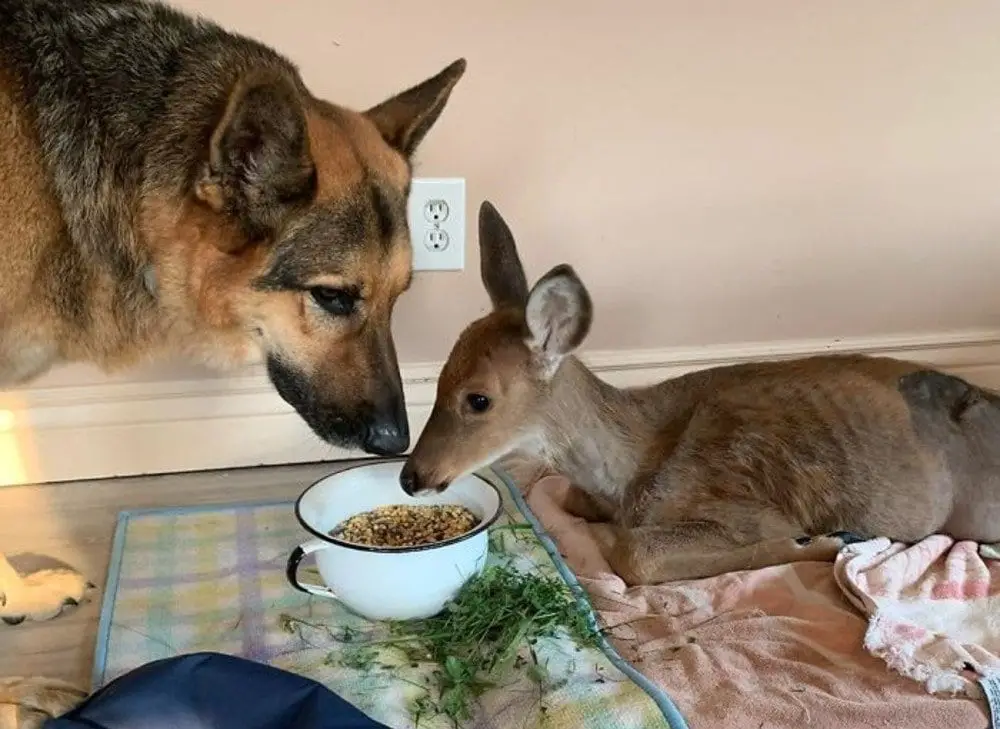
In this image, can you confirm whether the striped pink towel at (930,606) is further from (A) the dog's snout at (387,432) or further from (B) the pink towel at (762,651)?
(A) the dog's snout at (387,432)

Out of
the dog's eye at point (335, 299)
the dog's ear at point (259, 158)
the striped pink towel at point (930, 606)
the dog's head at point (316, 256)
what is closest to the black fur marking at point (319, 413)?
the dog's head at point (316, 256)

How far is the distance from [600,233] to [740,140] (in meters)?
0.41

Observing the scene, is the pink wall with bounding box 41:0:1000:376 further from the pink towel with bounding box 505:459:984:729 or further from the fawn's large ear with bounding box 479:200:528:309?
the pink towel with bounding box 505:459:984:729

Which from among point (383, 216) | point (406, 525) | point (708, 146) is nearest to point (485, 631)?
point (406, 525)

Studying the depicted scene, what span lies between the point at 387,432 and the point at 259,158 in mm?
478

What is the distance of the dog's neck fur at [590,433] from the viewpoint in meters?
2.01

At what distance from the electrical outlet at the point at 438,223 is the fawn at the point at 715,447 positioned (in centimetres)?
35

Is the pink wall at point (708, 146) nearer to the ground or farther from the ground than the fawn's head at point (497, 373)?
farther from the ground

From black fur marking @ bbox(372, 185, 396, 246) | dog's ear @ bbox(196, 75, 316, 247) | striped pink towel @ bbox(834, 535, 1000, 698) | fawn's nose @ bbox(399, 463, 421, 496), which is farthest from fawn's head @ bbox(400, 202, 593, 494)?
striped pink towel @ bbox(834, 535, 1000, 698)

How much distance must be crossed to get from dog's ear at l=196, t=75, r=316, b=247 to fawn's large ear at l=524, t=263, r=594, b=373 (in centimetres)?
49

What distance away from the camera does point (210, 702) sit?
4.44 feet

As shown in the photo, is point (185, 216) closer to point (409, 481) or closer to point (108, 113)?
point (108, 113)

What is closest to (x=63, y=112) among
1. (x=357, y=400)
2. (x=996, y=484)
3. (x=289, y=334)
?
(x=289, y=334)

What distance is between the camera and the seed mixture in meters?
1.76
